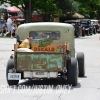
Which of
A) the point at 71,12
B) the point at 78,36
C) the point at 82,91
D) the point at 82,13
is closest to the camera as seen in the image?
the point at 82,91

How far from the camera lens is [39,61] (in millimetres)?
10641

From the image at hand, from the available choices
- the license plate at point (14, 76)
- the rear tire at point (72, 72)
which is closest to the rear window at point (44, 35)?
the rear tire at point (72, 72)

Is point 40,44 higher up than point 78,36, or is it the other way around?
point 40,44

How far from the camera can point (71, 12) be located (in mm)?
52625

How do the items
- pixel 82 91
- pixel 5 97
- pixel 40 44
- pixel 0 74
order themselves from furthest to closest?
pixel 0 74
pixel 40 44
pixel 82 91
pixel 5 97

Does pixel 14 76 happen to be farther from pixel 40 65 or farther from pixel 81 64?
pixel 81 64

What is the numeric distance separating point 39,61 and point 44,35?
1645mm

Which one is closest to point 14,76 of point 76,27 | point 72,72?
point 72,72

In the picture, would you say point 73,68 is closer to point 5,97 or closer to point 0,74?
point 5,97

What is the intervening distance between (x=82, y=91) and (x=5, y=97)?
1.90 m

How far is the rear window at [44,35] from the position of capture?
12117 mm

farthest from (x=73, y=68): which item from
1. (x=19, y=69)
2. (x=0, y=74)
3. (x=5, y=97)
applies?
(x=0, y=74)

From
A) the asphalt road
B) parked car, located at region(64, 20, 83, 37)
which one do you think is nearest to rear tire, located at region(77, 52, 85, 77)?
the asphalt road

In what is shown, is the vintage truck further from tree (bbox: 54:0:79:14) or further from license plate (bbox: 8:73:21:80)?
tree (bbox: 54:0:79:14)
